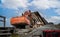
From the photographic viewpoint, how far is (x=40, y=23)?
18.0 m

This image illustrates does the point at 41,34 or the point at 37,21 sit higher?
the point at 37,21

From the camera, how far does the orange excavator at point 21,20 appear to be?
52.3 ft

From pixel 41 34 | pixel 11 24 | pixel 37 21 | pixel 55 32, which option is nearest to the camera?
pixel 55 32

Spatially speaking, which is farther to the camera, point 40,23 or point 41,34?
point 40,23

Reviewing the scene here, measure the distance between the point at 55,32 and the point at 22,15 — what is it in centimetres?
397

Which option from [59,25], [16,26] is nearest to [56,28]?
[59,25]

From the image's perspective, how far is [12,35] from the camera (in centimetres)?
1566

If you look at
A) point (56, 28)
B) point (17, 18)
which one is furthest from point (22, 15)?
point (56, 28)

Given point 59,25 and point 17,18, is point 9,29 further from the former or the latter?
point 59,25

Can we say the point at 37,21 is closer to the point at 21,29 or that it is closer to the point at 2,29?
the point at 21,29

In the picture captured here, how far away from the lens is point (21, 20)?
1599 centimetres

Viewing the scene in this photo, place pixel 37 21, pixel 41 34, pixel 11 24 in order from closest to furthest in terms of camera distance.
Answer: pixel 41 34 < pixel 11 24 < pixel 37 21

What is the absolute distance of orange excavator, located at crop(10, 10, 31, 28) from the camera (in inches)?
628

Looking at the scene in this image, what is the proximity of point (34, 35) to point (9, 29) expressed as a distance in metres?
2.20
